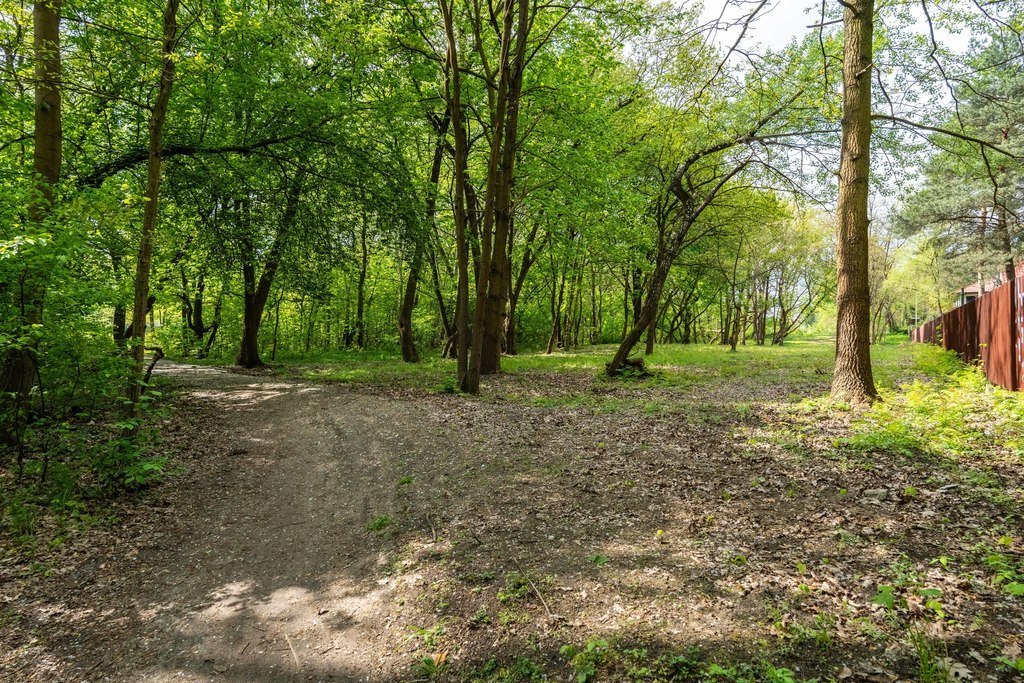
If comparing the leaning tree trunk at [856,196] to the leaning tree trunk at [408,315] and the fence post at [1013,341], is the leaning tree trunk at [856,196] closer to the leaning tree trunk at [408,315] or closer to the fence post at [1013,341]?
the fence post at [1013,341]

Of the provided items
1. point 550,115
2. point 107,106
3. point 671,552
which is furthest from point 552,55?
point 671,552

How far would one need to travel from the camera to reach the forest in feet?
12.4

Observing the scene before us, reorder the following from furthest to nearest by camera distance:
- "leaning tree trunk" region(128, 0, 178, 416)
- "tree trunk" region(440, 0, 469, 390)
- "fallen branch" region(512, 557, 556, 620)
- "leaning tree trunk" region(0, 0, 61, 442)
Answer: "tree trunk" region(440, 0, 469, 390), "leaning tree trunk" region(128, 0, 178, 416), "leaning tree trunk" region(0, 0, 61, 442), "fallen branch" region(512, 557, 556, 620)

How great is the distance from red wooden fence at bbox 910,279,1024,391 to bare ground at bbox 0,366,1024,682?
427cm

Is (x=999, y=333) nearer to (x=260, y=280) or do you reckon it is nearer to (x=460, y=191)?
(x=460, y=191)

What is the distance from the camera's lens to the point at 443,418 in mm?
9844

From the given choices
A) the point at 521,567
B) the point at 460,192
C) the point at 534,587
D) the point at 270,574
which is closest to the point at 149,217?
the point at 270,574

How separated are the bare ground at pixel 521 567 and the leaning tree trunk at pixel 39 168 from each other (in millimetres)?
2190

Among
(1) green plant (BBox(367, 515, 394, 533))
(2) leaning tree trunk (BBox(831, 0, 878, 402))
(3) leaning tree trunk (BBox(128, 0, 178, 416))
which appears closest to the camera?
(1) green plant (BBox(367, 515, 394, 533))

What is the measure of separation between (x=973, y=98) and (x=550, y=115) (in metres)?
17.1

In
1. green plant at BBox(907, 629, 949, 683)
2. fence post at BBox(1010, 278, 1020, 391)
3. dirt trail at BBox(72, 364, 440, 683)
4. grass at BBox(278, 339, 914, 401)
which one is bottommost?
dirt trail at BBox(72, 364, 440, 683)

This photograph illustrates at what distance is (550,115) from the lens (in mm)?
14938

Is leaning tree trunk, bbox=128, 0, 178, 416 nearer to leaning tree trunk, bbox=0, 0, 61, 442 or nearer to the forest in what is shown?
the forest

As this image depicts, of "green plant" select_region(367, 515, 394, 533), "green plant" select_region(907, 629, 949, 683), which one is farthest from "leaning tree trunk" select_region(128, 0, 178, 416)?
"green plant" select_region(907, 629, 949, 683)
